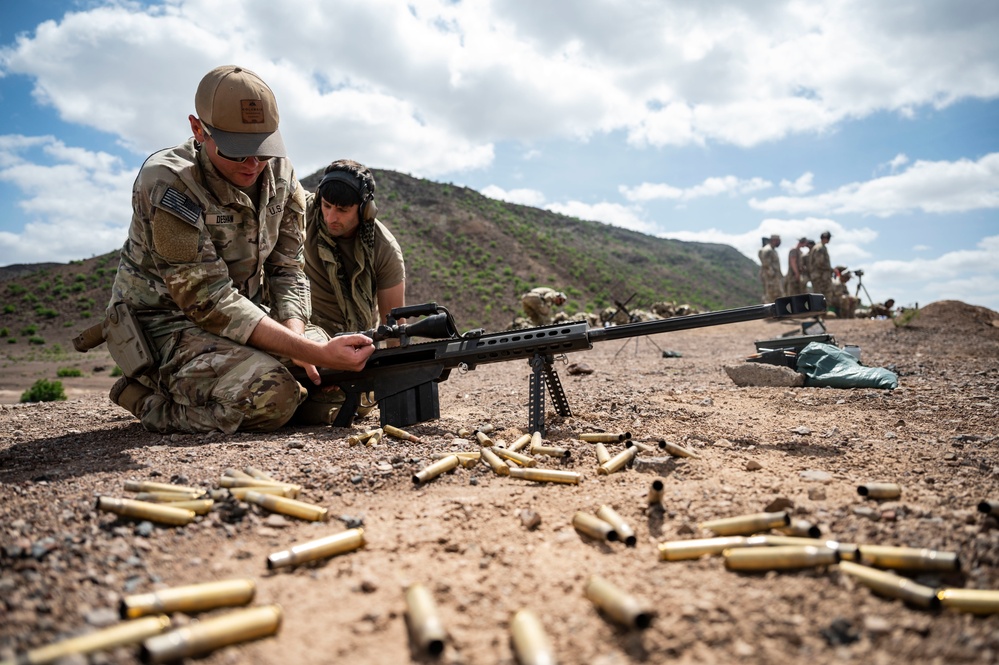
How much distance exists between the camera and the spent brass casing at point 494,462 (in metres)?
3.80

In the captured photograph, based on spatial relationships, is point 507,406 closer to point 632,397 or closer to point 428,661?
point 632,397

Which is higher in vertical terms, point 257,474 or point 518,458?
point 257,474

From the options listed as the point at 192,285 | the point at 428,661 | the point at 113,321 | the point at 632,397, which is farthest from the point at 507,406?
the point at 428,661

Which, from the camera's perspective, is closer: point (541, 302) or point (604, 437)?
point (604, 437)

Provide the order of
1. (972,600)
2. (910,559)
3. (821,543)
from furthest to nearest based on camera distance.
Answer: (821,543) < (910,559) < (972,600)

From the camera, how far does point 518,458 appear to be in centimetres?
400

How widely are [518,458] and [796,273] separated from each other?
2193 centimetres

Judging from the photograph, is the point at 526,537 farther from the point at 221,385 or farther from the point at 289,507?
the point at 221,385

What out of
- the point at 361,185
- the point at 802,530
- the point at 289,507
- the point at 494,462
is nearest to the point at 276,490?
the point at 289,507

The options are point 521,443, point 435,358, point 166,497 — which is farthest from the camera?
point 435,358

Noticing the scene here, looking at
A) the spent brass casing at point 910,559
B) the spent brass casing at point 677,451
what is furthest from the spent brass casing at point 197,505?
the spent brass casing at point 910,559

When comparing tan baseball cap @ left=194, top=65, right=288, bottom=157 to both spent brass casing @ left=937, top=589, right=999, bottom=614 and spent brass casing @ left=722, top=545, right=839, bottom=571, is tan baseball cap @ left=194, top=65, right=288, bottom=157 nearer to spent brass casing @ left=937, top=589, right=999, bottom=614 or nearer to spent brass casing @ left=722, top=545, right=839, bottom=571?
spent brass casing @ left=722, top=545, right=839, bottom=571

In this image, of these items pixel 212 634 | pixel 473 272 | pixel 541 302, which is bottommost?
pixel 212 634

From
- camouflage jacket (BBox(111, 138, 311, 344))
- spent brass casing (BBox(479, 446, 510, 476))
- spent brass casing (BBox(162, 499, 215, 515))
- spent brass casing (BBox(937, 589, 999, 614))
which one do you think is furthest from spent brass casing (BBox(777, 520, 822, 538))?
camouflage jacket (BBox(111, 138, 311, 344))
